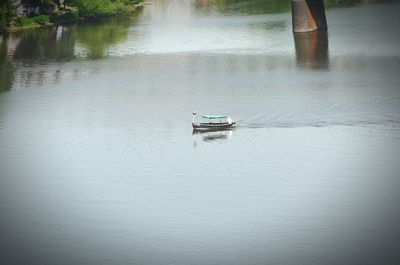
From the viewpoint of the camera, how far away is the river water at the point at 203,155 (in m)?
19.4

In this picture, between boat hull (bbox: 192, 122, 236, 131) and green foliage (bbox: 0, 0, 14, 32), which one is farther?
green foliage (bbox: 0, 0, 14, 32)

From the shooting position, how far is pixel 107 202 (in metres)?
21.6

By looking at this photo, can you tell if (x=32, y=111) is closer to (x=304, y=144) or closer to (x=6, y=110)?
(x=6, y=110)

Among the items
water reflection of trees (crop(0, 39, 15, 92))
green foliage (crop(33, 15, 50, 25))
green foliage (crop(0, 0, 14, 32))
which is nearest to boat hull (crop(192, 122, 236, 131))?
water reflection of trees (crop(0, 39, 15, 92))

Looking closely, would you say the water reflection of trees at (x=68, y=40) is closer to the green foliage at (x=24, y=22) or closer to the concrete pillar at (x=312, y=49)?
the green foliage at (x=24, y=22)

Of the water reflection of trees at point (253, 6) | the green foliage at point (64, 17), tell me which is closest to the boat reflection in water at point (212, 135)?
the green foliage at point (64, 17)

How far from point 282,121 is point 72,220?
822 cm

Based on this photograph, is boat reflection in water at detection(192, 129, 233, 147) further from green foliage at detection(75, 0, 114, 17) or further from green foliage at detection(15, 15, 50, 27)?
green foliage at detection(75, 0, 114, 17)

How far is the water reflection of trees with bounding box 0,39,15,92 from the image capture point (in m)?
34.7

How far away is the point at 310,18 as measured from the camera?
4444 cm

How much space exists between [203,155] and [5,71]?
14501 mm

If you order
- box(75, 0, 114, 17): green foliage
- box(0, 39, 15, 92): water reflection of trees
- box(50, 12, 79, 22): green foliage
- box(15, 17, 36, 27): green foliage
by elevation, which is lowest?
box(0, 39, 15, 92): water reflection of trees

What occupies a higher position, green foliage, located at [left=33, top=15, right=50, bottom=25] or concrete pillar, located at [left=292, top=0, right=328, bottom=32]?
green foliage, located at [left=33, top=15, right=50, bottom=25]

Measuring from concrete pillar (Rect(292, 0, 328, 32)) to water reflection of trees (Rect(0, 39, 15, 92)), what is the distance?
1148 centimetres
